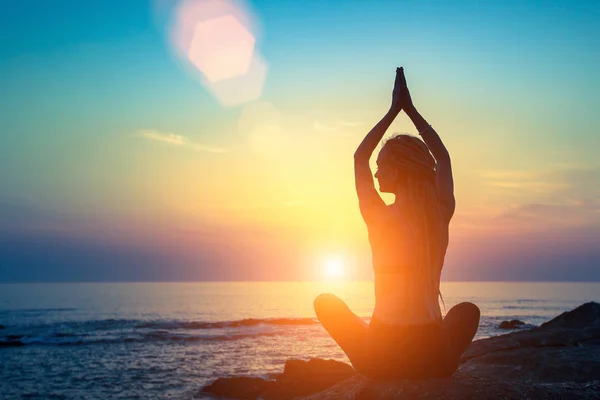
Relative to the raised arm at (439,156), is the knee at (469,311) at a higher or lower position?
lower

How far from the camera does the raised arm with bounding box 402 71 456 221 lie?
4402mm

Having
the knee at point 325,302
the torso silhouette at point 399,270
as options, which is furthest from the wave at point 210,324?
the torso silhouette at point 399,270

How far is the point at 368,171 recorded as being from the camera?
4312 millimetres

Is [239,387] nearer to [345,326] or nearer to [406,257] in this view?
[345,326]

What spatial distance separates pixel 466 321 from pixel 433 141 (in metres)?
1.65

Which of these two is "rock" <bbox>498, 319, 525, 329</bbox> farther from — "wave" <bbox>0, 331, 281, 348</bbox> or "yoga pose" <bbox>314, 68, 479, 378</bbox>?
"yoga pose" <bbox>314, 68, 479, 378</bbox>

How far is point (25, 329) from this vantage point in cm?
4338

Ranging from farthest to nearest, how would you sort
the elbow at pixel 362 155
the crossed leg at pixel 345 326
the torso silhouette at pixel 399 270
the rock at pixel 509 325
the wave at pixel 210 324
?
1. the wave at pixel 210 324
2. the rock at pixel 509 325
3. the crossed leg at pixel 345 326
4. the elbow at pixel 362 155
5. the torso silhouette at pixel 399 270

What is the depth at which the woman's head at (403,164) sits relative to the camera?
14.3ft

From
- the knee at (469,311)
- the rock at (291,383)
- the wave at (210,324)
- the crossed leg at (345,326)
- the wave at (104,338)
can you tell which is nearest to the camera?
the crossed leg at (345,326)

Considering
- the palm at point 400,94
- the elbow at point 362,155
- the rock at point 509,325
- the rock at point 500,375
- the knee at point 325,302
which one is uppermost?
the palm at point 400,94

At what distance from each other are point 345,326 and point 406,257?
0.86 metres

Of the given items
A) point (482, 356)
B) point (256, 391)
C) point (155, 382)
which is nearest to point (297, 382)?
point (256, 391)

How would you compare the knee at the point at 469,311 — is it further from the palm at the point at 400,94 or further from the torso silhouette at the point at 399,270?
the palm at the point at 400,94
